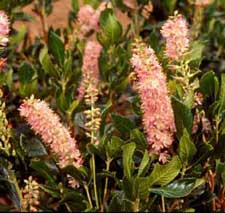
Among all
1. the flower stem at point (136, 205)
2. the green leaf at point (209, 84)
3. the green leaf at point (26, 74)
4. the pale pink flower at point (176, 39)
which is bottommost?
the flower stem at point (136, 205)

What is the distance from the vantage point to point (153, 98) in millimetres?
1798

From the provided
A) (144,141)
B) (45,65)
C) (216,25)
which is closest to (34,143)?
(45,65)

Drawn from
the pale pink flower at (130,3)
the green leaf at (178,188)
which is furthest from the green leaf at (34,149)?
the pale pink flower at (130,3)

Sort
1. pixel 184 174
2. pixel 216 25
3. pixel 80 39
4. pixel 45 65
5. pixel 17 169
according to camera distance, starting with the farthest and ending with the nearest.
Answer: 1. pixel 216 25
2. pixel 80 39
3. pixel 45 65
4. pixel 17 169
5. pixel 184 174

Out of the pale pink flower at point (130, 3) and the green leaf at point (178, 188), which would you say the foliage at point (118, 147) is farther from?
the pale pink flower at point (130, 3)

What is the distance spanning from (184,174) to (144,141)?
0.14 meters

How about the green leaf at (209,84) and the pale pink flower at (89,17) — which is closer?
the green leaf at (209,84)

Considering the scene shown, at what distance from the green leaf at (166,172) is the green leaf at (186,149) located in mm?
38

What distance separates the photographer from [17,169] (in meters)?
2.11

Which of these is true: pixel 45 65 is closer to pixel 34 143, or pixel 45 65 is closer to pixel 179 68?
pixel 34 143

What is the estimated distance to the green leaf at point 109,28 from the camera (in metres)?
2.40

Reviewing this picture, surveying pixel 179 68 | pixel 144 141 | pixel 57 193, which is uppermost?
pixel 179 68

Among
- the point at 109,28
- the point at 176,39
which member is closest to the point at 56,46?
the point at 109,28

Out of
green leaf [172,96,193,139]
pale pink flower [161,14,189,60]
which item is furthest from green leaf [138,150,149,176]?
pale pink flower [161,14,189,60]
